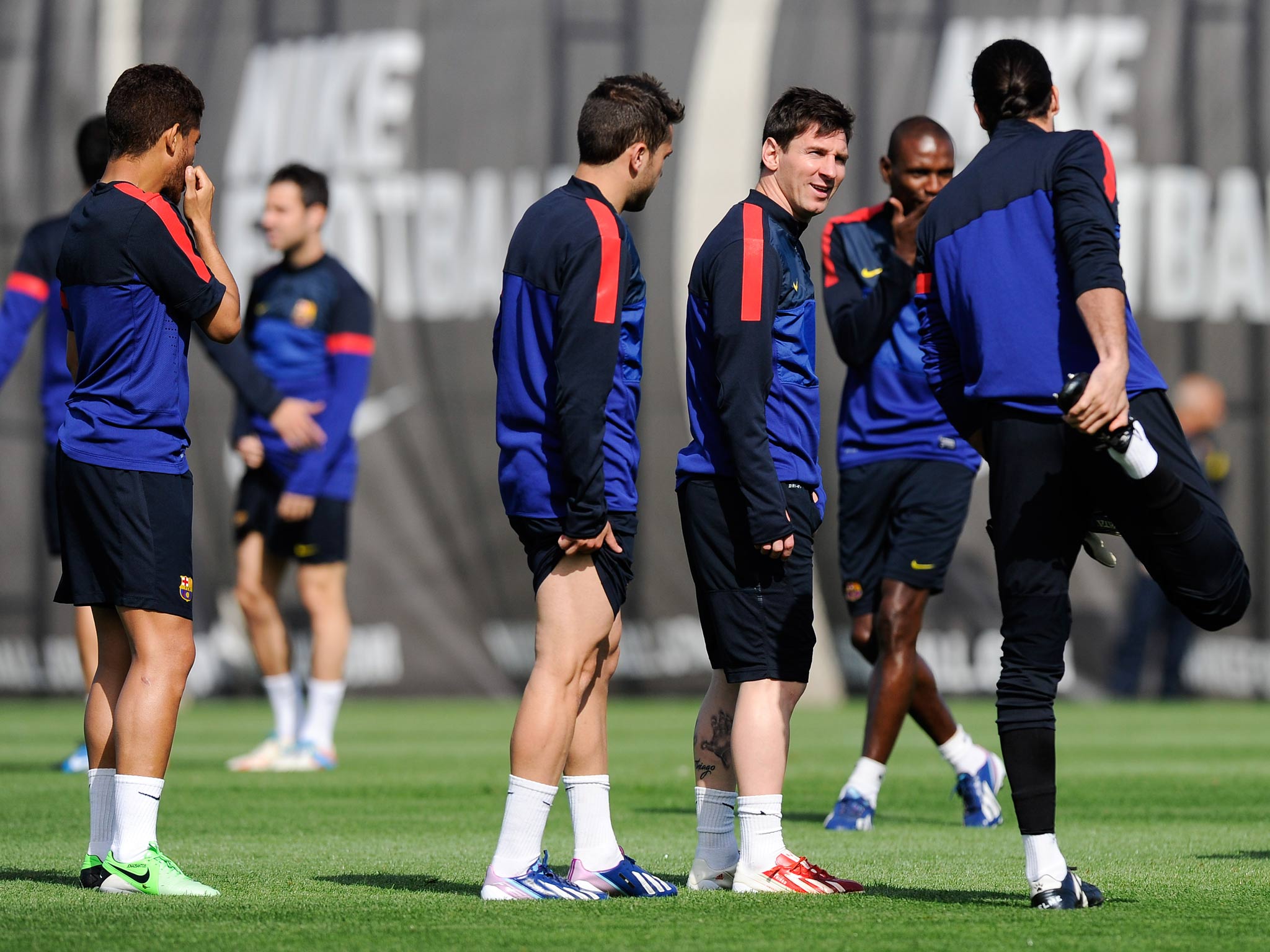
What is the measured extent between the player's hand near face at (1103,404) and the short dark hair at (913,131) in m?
2.71

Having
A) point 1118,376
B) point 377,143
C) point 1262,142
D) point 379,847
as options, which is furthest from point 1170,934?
point 377,143

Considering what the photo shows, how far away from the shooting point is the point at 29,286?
7.49m

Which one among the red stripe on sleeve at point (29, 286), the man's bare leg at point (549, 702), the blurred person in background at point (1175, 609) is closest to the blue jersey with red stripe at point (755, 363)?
the man's bare leg at point (549, 702)

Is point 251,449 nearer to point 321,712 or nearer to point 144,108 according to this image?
point 321,712

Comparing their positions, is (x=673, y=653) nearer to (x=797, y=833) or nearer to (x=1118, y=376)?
(x=797, y=833)

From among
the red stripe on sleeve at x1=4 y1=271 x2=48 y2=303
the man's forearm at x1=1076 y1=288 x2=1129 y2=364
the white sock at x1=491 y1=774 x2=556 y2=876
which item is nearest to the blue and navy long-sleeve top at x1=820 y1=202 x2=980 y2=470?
the man's forearm at x1=1076 y1=288 x2=1129 y2=364

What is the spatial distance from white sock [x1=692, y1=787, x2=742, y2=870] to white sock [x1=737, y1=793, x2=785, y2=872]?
0.14m

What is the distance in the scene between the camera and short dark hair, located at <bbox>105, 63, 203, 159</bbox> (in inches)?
177

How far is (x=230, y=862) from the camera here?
4.99 metres

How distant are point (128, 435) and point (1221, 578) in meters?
2.65

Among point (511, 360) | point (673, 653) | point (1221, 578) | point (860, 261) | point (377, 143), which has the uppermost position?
point (377, 143)

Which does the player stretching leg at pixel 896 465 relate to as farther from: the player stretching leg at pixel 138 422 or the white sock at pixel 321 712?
the white sock at pixel 321 712

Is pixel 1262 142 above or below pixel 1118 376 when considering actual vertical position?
above

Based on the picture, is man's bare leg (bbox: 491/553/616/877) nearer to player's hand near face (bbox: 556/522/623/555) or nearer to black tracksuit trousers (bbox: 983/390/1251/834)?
player's hand near face (bbox: 556/522/623/555)
